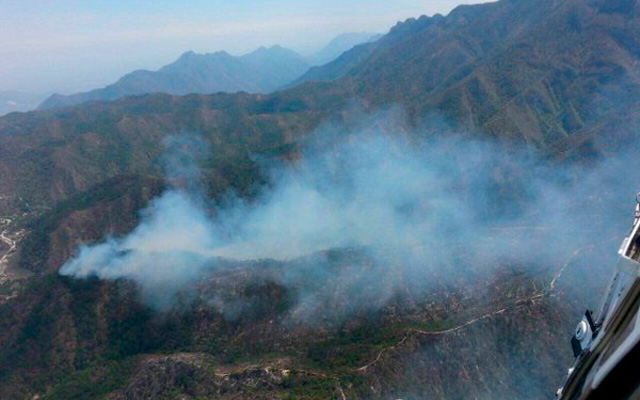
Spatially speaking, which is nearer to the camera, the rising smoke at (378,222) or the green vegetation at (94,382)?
the green vegetation at (94,382)

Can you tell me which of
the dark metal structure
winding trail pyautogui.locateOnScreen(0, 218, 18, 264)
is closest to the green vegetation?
winding trail pyautogui.locateOnScreen(0, 218, 18, 264)

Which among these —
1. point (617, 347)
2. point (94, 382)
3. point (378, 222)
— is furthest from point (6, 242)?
point (617, 347)

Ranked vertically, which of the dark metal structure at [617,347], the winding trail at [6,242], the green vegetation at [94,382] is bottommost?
the green vegetation at [94,382]

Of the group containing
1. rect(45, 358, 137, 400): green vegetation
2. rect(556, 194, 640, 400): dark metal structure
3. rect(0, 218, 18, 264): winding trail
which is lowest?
rect(45, 358, 137, 400): green vegetation

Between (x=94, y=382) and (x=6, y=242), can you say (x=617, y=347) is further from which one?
(x=6, y=242)

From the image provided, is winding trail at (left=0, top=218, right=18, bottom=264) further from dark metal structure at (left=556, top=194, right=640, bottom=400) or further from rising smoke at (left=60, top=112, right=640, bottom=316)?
dark metal structure at (left=556, top=194, right=640, bottom=400)

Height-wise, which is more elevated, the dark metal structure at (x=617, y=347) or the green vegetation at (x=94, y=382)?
the dark metal structure at (x=617, y=347)

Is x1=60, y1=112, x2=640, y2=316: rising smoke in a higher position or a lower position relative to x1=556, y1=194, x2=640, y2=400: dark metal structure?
lower

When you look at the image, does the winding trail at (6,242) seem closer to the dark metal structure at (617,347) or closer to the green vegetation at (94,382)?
the green vegetation at (94,382)

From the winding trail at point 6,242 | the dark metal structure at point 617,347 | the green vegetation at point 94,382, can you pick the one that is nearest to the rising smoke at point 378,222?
the green vegetation at point 94,382
